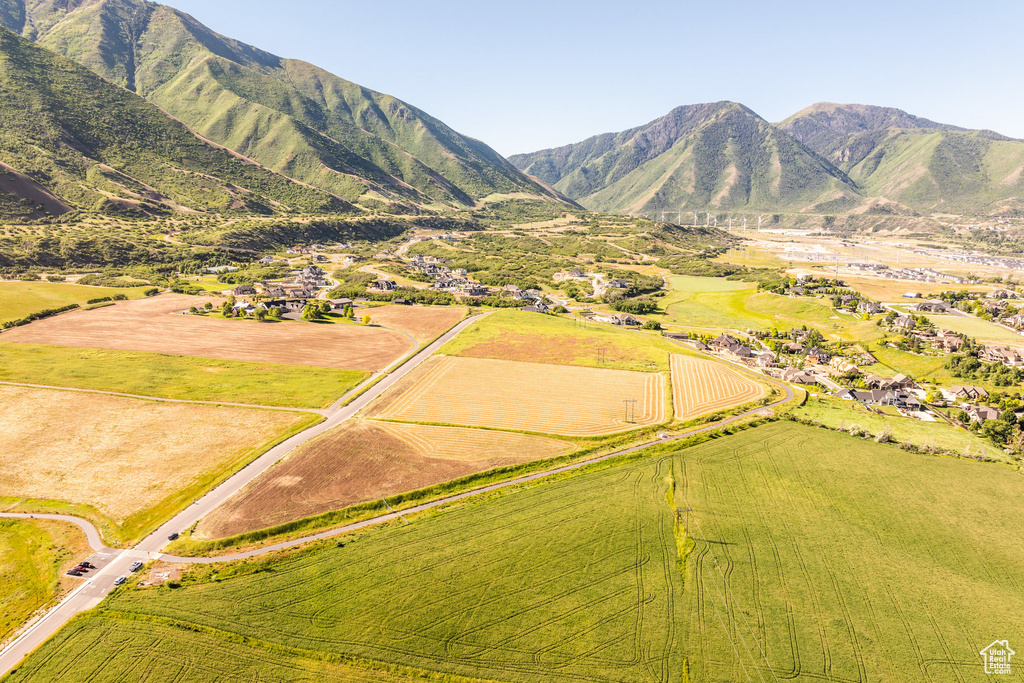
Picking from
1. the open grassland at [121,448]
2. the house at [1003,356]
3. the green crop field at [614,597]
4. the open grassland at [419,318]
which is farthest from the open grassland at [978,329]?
the open grassland at [121,448]

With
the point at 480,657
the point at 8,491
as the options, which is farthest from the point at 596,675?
the point at 8,491

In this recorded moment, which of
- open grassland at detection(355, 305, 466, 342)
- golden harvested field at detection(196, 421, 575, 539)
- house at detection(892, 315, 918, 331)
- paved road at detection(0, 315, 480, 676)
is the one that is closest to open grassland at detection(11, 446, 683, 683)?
paved road at detection(0, 315, 480, 676)

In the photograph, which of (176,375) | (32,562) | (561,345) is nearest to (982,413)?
(561,345)

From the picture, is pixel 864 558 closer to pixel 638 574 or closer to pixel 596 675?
pixel 638 574

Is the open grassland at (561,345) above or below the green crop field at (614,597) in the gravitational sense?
above

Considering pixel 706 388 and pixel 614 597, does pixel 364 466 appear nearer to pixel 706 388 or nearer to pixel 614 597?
pixel 614 597

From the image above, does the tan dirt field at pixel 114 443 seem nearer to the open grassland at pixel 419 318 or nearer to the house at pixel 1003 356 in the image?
the open grassland at pixel 419 318
